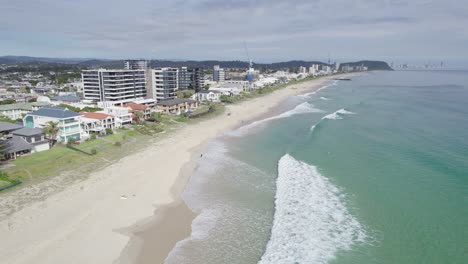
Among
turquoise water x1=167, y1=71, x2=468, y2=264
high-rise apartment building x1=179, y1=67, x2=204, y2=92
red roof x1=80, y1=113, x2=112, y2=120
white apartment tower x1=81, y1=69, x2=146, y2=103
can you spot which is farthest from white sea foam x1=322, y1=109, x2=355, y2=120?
white apartment tower x1=81, y1=69, x2=146, y2=103

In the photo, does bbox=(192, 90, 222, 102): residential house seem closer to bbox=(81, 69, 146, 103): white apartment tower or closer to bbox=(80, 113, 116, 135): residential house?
bbox=(81, 69, 146, 103): white apartment tower

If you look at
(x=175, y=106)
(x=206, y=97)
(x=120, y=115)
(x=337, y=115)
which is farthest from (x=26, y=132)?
(x=337, y=115)

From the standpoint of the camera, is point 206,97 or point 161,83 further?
point 206,97

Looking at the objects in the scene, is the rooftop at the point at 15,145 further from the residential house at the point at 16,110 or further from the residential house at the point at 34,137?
the residential house at the point at 16,110

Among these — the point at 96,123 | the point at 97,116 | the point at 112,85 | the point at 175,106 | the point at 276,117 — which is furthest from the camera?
the point at 112,85

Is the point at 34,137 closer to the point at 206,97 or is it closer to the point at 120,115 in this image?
the point at 120,115

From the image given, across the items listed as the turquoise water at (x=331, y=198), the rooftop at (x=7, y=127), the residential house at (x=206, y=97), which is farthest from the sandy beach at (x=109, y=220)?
the residential house at (x=206, y=97)

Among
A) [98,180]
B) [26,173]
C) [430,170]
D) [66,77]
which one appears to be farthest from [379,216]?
[66,77]
